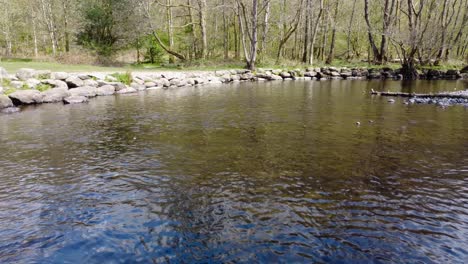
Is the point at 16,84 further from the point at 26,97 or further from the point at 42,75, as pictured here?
the point at 26,97

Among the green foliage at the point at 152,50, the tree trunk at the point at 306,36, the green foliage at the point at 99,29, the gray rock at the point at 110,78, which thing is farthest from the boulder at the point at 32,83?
the tree trunk at the point at 306,36

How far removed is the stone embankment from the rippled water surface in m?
5.27

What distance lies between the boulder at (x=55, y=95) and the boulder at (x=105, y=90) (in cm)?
216

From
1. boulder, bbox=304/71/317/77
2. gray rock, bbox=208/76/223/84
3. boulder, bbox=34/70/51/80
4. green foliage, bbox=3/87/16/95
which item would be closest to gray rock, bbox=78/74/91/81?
boulder, bbox=34/70/51/80

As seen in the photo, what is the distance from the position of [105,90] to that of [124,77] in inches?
118

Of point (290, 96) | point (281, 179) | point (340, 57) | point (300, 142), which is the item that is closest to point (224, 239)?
point (281, 179)

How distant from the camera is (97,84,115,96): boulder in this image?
20.8 metres

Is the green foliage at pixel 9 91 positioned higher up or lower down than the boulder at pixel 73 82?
lower down

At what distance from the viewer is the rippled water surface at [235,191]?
15.8 feet

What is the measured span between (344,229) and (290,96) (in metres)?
15.0

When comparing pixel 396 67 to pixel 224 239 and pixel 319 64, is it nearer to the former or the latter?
pixel 319 64

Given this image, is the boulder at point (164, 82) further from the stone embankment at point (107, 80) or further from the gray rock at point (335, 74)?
the gray rock at point (335, 74)

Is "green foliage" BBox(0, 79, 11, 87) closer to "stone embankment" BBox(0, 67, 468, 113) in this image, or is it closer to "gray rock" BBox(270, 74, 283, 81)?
"stone embankment" BBox(0, 67, 468, 113)

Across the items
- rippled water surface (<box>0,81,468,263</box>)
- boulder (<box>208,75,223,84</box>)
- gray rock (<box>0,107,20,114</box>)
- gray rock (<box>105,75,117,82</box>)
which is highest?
gray rock (<box>105,75,117,82</box>)
